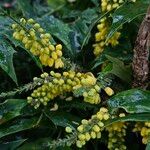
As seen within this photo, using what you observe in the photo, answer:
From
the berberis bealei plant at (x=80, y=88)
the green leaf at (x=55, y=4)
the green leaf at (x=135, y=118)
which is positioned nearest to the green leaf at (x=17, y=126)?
the berberis bealei plant at (x=80, y=88)

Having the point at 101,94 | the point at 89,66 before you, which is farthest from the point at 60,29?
the point at 101,94

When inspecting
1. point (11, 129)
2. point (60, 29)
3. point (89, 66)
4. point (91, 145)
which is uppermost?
point (60, 29)

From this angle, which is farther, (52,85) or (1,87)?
(1,87)

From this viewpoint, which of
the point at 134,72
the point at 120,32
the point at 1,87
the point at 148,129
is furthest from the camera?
the point at 1,87

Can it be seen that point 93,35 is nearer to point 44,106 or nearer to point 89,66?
point 89,66

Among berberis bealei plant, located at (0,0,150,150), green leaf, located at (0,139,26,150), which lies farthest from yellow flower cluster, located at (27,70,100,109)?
green leaf, located at (0,139,26,150)

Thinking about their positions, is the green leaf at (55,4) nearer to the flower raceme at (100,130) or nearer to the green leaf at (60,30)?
the green leaf at (60,30)

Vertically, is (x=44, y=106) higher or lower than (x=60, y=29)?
lower
